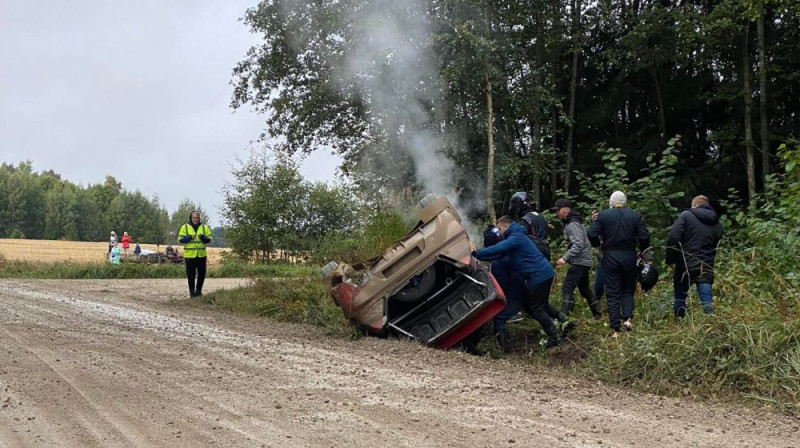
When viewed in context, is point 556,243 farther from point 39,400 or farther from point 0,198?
point 0,198

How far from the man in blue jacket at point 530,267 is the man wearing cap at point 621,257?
64 centimetres

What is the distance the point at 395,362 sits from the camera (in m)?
7.25

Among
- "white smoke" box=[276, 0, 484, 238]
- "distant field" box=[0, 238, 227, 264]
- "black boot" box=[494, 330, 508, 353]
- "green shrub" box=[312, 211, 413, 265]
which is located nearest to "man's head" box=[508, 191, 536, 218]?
"black boot" box=[494, 330, 508, 353]

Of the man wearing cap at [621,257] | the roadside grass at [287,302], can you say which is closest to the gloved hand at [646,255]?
the man wearing cap at [621,257]

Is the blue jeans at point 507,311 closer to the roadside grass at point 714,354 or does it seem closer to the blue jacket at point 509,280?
the blue jacket at point 509,280

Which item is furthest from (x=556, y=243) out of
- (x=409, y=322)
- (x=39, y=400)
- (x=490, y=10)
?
(x=490, y=10)

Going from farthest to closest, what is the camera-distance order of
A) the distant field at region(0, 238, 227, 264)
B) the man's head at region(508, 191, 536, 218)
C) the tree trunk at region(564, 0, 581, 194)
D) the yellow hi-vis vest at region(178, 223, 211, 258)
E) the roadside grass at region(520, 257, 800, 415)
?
the distant field at region(0, 238, 227, 264)
the tree trunk at region(564, 0, 581, 194)
the yellow hi-vis vest at region(178, 223, 211, 258)
the man's head at region(508, 191, 536, 218)
the roadside grass at region(520, 257, 800, 415)

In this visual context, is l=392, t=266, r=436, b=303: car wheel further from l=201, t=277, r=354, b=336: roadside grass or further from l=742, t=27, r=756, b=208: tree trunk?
l=742, t=27, r=756, b=208: tree trunk

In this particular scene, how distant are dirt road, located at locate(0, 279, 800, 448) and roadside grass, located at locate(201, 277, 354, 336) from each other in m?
1.65

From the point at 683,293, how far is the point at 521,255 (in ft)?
6.07

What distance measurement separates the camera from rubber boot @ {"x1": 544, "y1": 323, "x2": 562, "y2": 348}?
8.43 meters

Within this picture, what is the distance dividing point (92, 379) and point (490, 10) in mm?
18061

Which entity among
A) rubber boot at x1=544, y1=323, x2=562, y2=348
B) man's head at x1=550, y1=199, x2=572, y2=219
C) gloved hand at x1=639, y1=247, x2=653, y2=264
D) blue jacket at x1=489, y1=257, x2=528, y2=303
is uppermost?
man's head at x1=550, y1=199, x2=572, y2=219

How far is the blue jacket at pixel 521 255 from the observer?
8.41m
